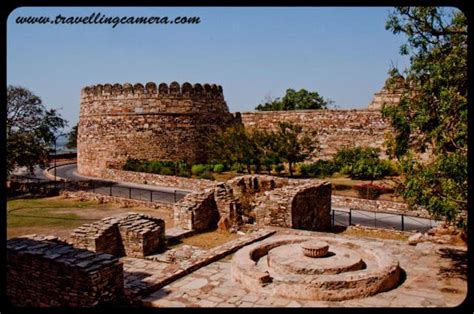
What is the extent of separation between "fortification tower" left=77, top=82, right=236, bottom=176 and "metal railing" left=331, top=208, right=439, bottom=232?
15448 mm

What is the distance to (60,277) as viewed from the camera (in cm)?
805

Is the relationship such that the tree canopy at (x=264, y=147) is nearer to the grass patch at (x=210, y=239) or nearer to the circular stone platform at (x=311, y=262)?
the grass patch at (x=210, y=239)

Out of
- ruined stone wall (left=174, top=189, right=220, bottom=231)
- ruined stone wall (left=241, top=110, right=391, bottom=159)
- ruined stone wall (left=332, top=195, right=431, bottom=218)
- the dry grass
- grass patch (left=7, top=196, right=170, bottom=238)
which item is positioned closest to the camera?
the dry grass

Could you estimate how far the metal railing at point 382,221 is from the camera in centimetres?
1616

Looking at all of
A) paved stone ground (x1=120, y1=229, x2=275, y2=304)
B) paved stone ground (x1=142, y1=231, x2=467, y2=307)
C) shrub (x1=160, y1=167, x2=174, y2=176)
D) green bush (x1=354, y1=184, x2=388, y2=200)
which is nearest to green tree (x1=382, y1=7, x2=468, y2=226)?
paved stone ground (x1=142, y1=231, x2=467, y2=307)

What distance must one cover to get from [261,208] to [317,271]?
20.1 feet

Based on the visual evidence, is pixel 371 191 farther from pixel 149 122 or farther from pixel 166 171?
pixel 149 122

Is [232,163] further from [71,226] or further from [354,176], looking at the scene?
[71,226]

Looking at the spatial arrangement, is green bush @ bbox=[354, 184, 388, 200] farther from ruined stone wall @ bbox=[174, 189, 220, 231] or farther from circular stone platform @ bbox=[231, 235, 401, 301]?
circular stone platform @ bbox=[231, 235, 401, 301]

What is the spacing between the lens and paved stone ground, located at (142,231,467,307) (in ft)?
27.1

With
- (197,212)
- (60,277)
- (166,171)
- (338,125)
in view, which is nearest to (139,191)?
(166,171)

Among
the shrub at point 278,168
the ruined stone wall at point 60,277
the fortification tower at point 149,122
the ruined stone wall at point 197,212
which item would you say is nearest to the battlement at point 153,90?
the fortification tower at point 149,122

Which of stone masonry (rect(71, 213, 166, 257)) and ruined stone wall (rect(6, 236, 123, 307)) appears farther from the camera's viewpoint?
stone masonry (rect(71, 213, 166, 257))
